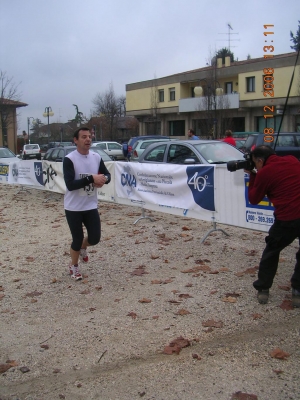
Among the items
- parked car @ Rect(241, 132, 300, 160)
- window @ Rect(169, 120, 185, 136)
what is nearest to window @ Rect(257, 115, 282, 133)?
window @ Rect(169, 120, 185, 136)

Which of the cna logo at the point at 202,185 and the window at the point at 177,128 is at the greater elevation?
the window at the point at 177,128

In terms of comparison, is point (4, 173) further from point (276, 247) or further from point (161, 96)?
point (161, 96)

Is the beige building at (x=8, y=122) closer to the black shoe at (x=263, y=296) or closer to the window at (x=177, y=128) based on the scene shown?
the window at (x=177, y=128)

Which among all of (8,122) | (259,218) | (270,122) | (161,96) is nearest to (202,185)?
(259,218)

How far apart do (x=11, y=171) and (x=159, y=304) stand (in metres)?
11.9

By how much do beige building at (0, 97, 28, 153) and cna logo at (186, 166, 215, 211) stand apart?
116 feet

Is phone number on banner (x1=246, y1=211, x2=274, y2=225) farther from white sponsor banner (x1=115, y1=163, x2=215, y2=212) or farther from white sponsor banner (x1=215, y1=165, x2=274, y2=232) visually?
white sponsor banner (x1=115, y1=163, x2=215, y2=212)

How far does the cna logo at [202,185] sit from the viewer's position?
25.8ft

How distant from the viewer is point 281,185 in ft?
15.8

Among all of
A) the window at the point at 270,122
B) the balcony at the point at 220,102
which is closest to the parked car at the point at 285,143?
the window at the point at 270,122

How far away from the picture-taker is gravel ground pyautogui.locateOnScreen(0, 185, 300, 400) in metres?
3.65

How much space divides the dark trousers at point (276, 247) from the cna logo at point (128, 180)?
17.1ft

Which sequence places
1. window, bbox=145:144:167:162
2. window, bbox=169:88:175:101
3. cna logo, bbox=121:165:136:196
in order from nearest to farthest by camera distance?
cna logo, bbox=121:165:136:196 → window, bbox=145:144:167:162 → window, bbox=169:88:175:101

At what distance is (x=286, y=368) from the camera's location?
3793mm
